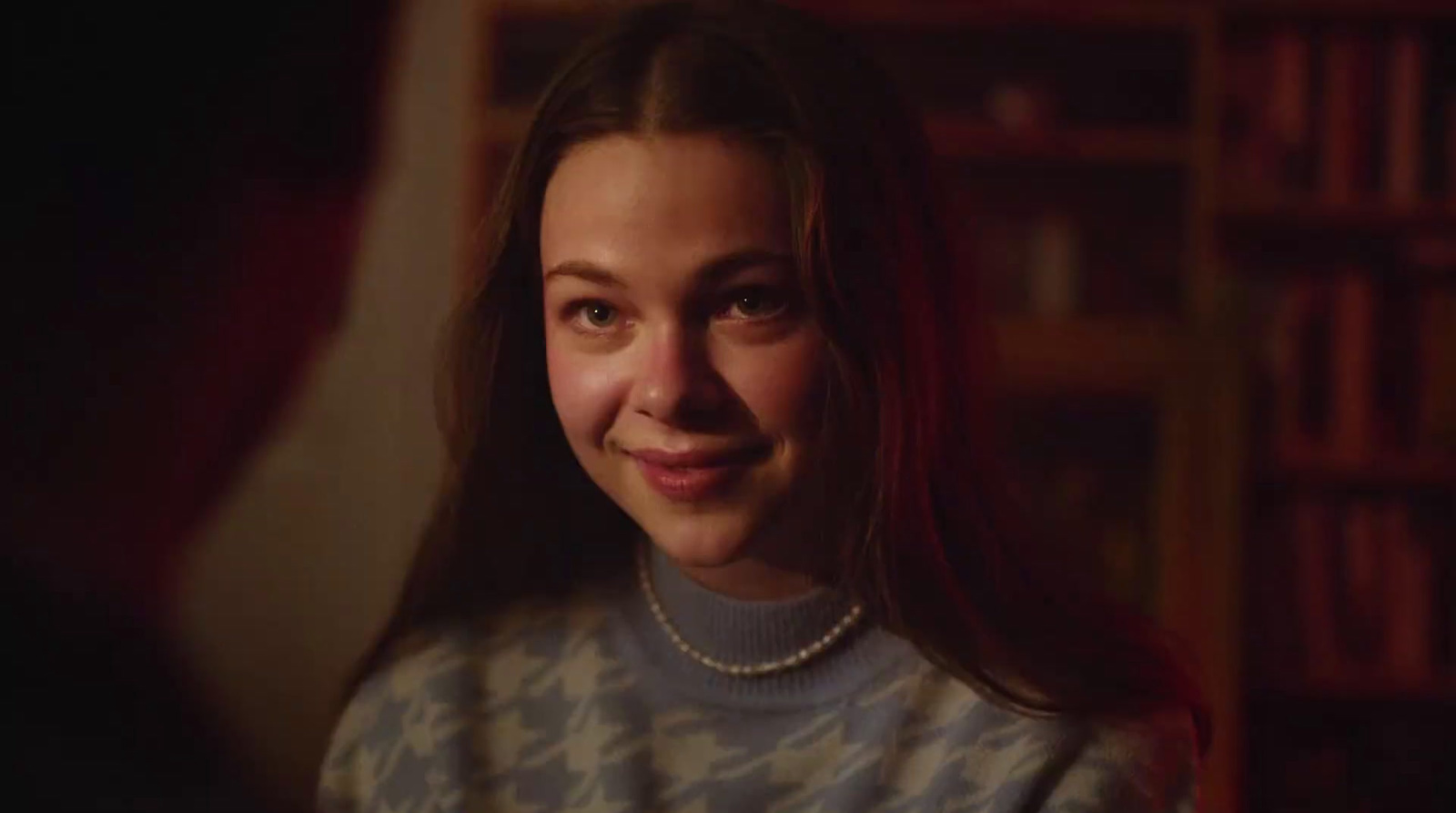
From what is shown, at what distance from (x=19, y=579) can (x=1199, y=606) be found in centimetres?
88

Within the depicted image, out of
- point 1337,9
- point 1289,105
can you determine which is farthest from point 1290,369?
point 1337,9

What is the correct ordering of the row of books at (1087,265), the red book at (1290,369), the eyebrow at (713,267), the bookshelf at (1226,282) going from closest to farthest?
1. the eyebrow at (713,267)
2. the bookshelf at (1226,282)
3. the red book at (1290,369)
4. the row of books at (1087,265)

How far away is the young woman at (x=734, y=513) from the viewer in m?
0.49

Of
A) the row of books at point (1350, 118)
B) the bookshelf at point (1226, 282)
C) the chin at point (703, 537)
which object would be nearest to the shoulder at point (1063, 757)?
the chin at point (703, 537)

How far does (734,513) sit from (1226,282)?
958mm

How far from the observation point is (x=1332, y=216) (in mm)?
1296

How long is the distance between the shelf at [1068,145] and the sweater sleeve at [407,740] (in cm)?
99

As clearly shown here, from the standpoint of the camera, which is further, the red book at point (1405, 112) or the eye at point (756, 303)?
the red book at point (1405, 112)

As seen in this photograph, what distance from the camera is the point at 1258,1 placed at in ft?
4.52

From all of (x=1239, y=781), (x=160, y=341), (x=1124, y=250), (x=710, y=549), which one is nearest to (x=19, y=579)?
(x=160, y=341)

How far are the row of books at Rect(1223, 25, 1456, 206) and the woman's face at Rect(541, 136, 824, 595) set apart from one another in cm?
96

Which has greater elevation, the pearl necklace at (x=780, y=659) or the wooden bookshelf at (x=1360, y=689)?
the pearl necklace at (x=780, y=659)

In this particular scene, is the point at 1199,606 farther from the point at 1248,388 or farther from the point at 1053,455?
the point at 1053,455

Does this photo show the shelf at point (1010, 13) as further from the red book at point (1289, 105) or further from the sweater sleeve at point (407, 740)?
the sweater sleeve at point (407, 740)
